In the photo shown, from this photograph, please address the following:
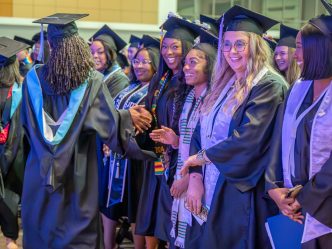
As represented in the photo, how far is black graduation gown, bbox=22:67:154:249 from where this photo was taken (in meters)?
3.71

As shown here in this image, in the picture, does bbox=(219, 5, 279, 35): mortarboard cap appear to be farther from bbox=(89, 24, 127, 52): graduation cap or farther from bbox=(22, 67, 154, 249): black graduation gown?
bbox=(89, 24, 127, 52): graduation cap

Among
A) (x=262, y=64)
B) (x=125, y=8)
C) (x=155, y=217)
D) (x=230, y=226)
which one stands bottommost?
(x=155, y=217)

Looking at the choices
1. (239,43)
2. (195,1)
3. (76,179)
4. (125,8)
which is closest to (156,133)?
(76,179)

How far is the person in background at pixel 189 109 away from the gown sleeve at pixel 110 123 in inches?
12.0

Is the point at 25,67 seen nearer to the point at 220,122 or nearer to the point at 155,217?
the point at 155,217

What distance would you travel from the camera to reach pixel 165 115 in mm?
4152

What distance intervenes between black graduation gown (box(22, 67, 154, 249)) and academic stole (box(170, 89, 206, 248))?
0.43 metres

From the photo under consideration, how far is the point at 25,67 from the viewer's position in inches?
311

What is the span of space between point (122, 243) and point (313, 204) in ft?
11.2

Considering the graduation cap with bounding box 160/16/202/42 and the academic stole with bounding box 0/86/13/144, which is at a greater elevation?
the graduation cap with bounding box 160/16/202/42

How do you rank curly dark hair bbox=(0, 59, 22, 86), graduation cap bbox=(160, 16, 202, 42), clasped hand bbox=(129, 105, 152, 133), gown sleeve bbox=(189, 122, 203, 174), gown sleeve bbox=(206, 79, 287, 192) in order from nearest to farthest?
gown sleeve bbox=(206, 79, 287, 192) → gown sleeve bbox=(189, 122, 203, 174) → clasped hand bbox=(129, 105, 152, 133) → graduation cap bbox=(160, 16, 202, 42) → curly dark hair bbox=(0, 59, 22, 86)

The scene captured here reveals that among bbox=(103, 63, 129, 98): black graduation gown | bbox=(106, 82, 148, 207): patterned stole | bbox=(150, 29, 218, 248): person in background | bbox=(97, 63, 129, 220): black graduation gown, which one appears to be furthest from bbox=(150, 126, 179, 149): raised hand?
bbox=(103, 63, 129, 98): black graduation gown

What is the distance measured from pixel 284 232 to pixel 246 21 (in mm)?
1283

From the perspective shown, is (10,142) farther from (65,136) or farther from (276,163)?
(276,163)
